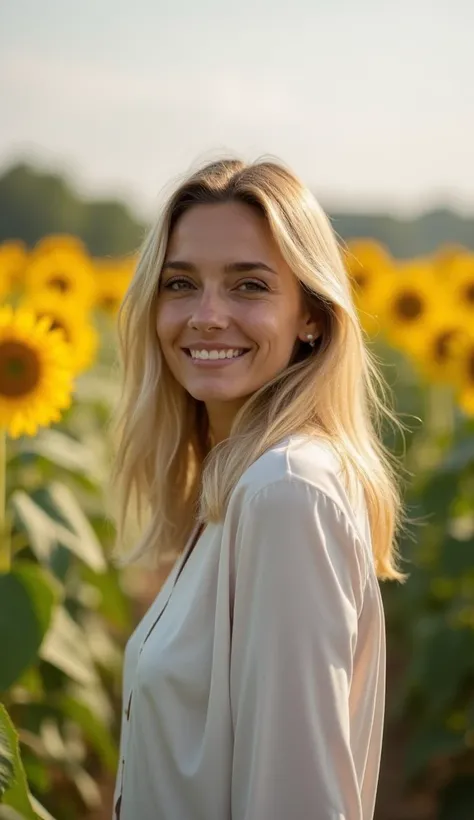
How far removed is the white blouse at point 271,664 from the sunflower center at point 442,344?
3658 mm

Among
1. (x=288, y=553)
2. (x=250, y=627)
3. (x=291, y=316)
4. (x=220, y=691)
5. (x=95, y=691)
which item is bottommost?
(x=95, y=691)

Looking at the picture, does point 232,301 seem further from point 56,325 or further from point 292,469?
point 56,325

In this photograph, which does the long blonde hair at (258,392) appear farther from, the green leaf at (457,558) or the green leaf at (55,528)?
the green leaf at (457,558)

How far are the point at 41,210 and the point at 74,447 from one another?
374 inches

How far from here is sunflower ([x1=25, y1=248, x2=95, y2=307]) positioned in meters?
6.46

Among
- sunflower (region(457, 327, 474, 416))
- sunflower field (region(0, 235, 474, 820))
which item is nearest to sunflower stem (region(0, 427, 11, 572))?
sunflower field (region(0, 235, 474, 820))

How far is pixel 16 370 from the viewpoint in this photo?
139 inches

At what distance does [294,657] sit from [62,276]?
5.14 metres

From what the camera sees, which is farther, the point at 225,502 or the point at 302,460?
the point at 225,502

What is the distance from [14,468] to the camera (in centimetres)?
378

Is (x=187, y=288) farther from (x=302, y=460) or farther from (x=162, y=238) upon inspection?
(x=302, y=460)

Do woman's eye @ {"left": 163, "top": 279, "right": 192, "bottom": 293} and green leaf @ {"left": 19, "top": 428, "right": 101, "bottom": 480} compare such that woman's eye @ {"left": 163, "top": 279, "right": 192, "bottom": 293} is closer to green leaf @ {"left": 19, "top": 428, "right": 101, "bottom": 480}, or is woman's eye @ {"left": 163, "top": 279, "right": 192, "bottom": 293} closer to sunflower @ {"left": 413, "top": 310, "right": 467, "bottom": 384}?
green leaf @ {"left": 19, "top": 428, "right": 101, "bottom": 480}

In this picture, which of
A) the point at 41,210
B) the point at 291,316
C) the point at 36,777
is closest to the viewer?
the point at 291,316

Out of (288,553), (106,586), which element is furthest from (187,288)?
(106,586)
